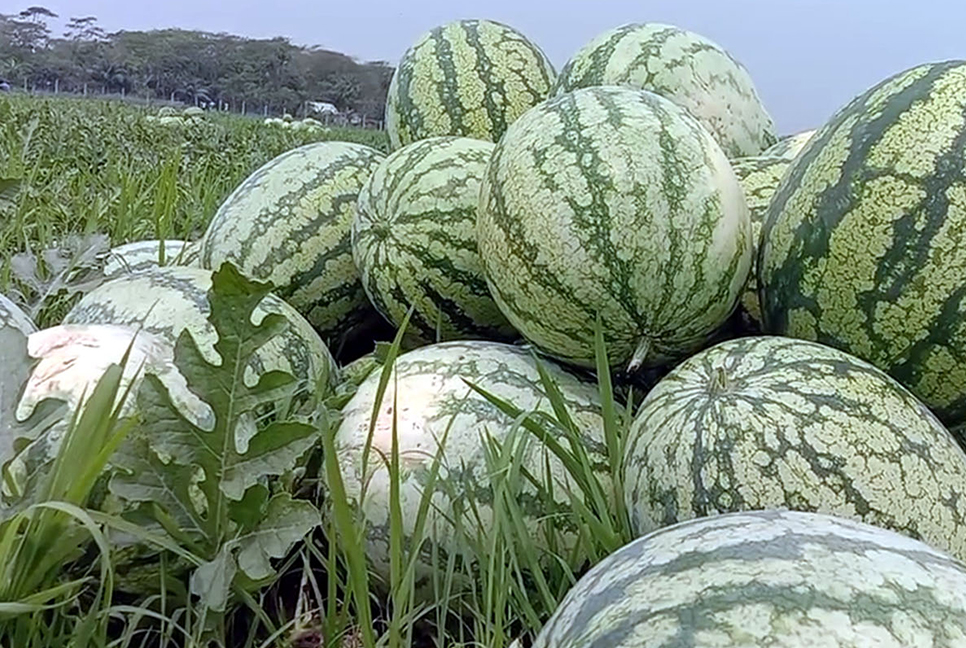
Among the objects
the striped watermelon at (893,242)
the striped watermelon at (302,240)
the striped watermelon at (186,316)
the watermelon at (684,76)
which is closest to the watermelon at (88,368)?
the striped watermelon at (186,316)

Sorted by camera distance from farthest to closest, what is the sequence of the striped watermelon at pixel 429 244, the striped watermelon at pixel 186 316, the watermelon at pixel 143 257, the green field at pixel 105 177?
the green field at pixel 105 177 → the watermelon at pixel 143 257 → the striped watermelon at pixel 429 244 → the striped watermelon at pixel 186 316

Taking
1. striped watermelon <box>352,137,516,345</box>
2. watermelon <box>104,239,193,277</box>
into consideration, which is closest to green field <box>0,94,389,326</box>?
watermelon <box>104,239,193,277</box>

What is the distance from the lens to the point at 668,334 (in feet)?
5.84

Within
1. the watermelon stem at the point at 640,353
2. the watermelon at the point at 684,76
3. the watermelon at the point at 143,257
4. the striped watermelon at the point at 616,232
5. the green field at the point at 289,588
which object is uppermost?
the watermelon at the point at 684,76

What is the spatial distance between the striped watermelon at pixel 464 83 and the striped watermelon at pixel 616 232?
2.36ft

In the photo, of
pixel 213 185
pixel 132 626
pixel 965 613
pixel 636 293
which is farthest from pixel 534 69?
pixel 213 185

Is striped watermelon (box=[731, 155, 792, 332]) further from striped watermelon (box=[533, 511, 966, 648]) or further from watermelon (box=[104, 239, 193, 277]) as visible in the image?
watermelon (box=[104, 239, 193, 277])

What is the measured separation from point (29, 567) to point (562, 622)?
636 millimetres

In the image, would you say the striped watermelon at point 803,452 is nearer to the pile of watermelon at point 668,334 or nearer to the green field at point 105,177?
the pile of watermelon at point 668,334

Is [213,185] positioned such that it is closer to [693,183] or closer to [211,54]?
[693,183]

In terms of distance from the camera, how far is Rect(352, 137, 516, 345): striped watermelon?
2039 mm

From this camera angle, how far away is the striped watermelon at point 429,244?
6.69ft

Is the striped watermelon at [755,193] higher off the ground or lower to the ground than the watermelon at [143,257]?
higher

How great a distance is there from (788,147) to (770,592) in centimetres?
160
